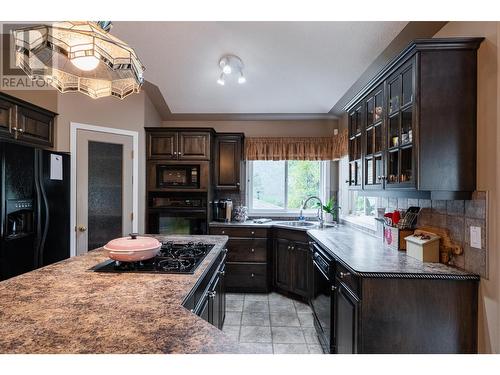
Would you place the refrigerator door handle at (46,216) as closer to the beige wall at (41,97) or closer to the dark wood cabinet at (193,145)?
the beige wall at (41,97)

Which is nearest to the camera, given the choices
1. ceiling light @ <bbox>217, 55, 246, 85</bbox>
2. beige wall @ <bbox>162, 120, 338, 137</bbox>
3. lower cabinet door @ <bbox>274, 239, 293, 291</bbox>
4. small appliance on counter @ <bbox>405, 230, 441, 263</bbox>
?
small appliance on counter @ <bbox>405, 230, 441, 263</bbox>

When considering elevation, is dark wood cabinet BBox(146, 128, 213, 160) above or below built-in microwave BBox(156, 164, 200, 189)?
above

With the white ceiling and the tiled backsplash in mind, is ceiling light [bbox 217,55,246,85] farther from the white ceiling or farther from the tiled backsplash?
the tiled backsplash

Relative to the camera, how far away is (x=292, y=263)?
3.50 m

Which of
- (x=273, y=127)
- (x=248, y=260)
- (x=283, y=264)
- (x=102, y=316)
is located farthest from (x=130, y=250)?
(x=273, y=127)

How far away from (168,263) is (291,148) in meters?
2.94

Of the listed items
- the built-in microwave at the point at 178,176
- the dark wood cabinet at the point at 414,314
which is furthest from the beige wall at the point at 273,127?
the dark wood cabinet at the point at 414,314

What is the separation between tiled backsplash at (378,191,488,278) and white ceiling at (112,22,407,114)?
4.83 ft

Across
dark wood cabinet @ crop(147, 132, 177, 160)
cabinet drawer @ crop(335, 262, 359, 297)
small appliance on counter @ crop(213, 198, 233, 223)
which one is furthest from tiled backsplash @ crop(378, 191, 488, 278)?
dark wood cabinet @ crop(147, 132, 177, 160)

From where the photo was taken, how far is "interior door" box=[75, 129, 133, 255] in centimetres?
322

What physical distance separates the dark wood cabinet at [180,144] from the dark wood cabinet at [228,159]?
0.29 m

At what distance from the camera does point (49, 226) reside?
8.77 feet

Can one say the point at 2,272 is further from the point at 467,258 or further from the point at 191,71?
the point at 467,258
